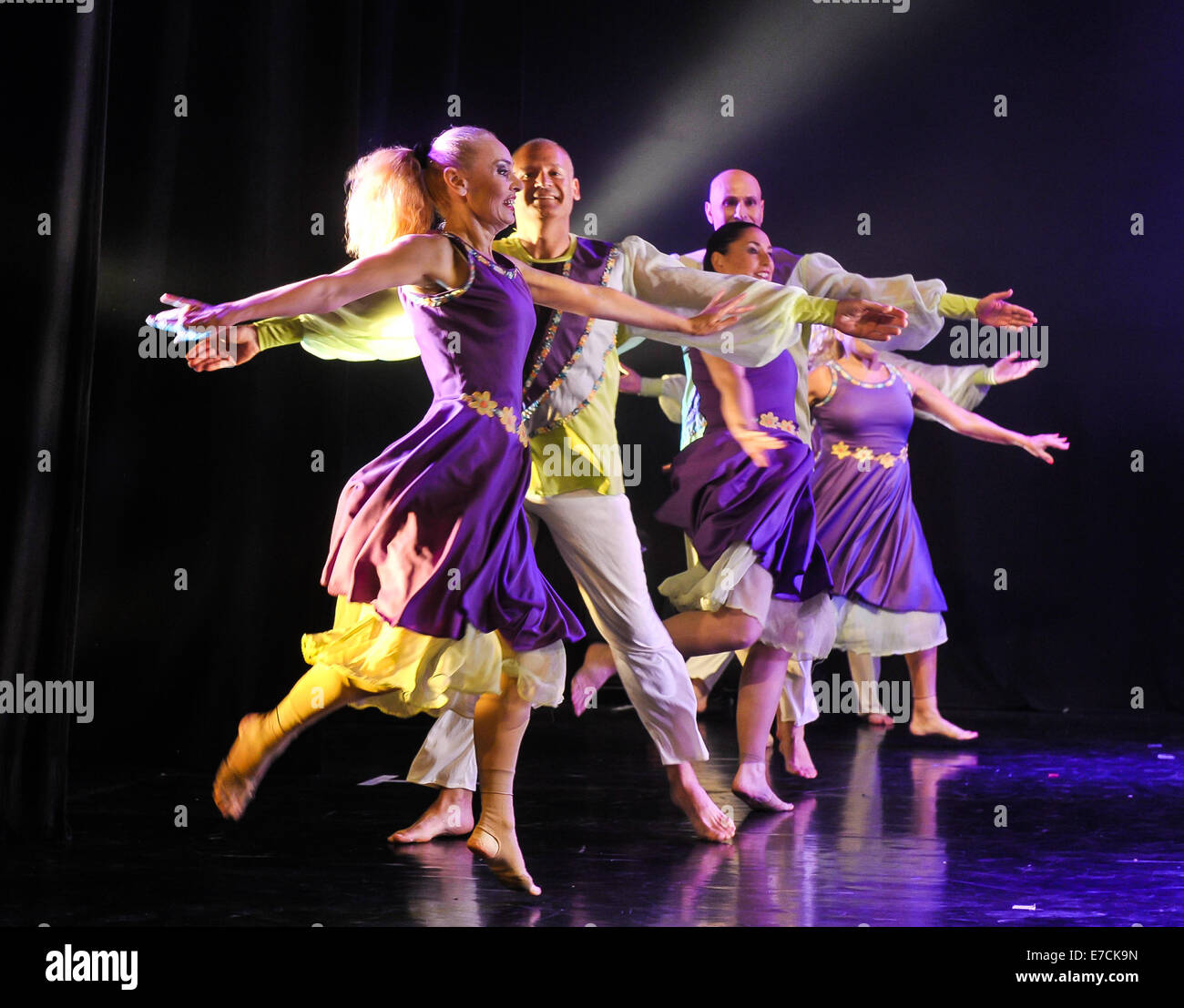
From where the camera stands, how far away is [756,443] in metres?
3.63

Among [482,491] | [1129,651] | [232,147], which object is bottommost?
[1129,651]

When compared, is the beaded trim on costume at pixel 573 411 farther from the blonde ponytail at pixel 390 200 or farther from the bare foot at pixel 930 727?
the bare foot at pixel 930 727

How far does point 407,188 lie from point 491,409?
49cm

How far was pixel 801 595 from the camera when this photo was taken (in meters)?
3.60

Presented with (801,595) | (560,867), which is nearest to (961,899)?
(560,867)

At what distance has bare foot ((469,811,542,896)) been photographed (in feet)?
8.50

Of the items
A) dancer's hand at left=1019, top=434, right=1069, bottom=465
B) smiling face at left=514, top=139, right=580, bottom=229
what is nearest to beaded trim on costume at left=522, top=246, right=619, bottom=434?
smiling face at left=514, top=139, right=580, bottom=229

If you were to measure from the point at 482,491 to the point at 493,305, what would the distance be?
0.36m

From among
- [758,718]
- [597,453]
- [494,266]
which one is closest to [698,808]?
[758,718]

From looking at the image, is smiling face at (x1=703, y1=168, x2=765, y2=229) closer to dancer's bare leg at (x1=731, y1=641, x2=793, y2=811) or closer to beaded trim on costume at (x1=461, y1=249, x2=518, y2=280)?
dancer's bare leg at (x1=731, y1=641, x2=793, y2=811)

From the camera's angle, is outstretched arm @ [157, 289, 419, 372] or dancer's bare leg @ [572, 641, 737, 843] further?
dancer's bare leg @ [572, 641, 737, 843]

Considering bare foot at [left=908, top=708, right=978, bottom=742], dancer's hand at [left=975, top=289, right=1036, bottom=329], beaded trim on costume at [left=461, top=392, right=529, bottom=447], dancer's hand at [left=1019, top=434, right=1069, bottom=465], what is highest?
dancer's hand at [left=975, top=289, right=1036, bottom=329]
